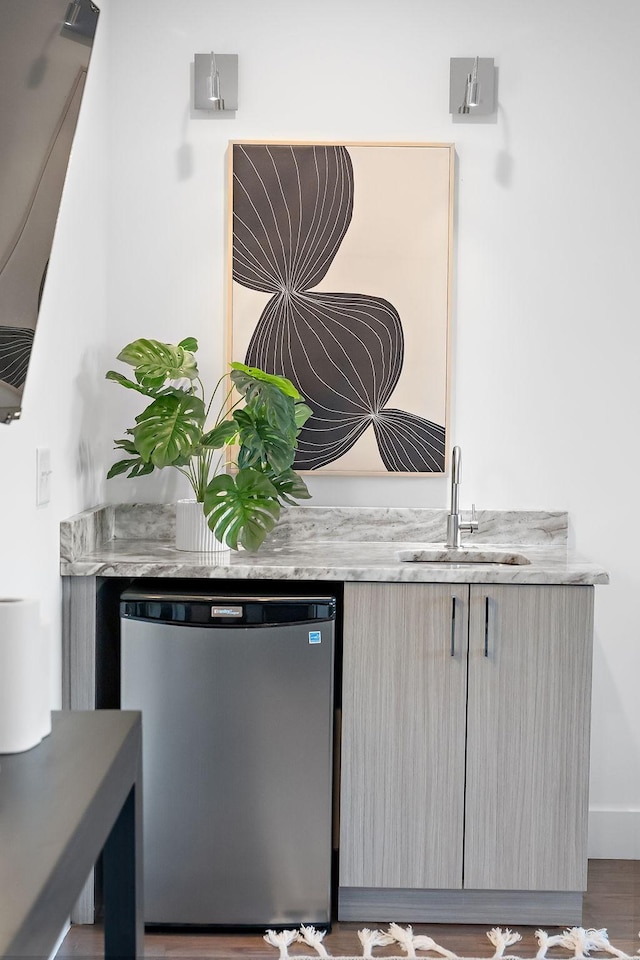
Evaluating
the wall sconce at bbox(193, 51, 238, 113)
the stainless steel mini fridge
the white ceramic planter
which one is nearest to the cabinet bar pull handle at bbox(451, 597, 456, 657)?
the stainless steel mini fridge

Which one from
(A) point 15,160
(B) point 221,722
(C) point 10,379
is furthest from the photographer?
(B) point 221,722

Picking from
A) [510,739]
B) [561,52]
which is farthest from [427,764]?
[561,52]

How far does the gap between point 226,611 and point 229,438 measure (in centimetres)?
49

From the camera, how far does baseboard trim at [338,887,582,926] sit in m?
2.38

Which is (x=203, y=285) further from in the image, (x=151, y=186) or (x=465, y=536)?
(x=465, y=536)

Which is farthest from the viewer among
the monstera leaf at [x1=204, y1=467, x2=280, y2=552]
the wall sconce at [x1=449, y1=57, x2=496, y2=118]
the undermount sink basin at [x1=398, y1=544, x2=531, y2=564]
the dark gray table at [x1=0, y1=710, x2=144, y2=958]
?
the wall sconce at [x1=449, y1=57, x2=496, y2=118]

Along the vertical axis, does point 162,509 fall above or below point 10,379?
below

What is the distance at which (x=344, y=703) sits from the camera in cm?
233

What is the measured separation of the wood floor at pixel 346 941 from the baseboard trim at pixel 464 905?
0.03 m

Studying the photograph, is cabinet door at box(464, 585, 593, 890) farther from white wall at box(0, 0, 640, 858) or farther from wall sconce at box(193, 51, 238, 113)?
wall sconce at box(193, 51, 238, 113)

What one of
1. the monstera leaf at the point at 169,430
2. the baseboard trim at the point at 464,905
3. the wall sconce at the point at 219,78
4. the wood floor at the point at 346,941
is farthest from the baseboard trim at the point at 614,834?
the wall sconce at the point at 219,78

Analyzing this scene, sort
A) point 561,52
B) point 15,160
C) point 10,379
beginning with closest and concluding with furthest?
1. point 15,160
2. point 10,379
3. point 561,52

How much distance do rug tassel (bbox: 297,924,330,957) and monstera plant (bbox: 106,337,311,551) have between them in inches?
38.3

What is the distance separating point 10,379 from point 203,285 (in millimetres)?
1183
